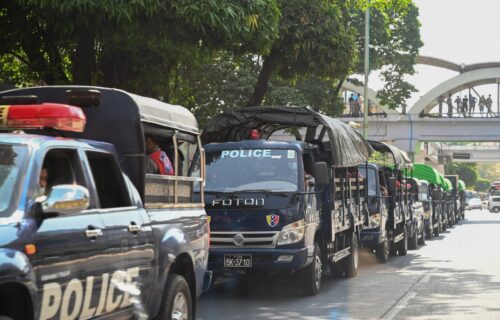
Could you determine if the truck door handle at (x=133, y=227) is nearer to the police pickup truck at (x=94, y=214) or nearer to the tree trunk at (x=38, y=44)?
the police pickup truck at (x=94, y=214)

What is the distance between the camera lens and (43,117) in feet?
19.4

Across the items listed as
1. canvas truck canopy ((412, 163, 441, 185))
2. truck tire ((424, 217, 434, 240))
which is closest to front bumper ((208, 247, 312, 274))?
truck tire ((424, 217, 434, 240))

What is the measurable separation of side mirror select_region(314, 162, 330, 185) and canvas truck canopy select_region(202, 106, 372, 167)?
0.92m

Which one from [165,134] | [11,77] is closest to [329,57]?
[11,77]

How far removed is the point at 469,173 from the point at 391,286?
421ft

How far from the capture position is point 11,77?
19.9 meters

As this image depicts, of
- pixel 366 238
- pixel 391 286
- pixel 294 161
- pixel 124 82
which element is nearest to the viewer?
pixel 294 161

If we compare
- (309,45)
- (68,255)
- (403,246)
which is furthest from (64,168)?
(403,246)

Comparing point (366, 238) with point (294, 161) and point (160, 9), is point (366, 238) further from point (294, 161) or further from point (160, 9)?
point (160, 9)

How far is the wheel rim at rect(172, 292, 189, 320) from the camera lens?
23.1ft

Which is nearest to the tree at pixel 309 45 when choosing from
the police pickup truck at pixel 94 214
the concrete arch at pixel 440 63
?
the police pickup truck at pixel 94 214

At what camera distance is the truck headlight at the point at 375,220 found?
58.2 ft

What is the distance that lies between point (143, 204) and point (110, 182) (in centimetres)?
35

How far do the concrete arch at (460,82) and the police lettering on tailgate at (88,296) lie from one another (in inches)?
2314
